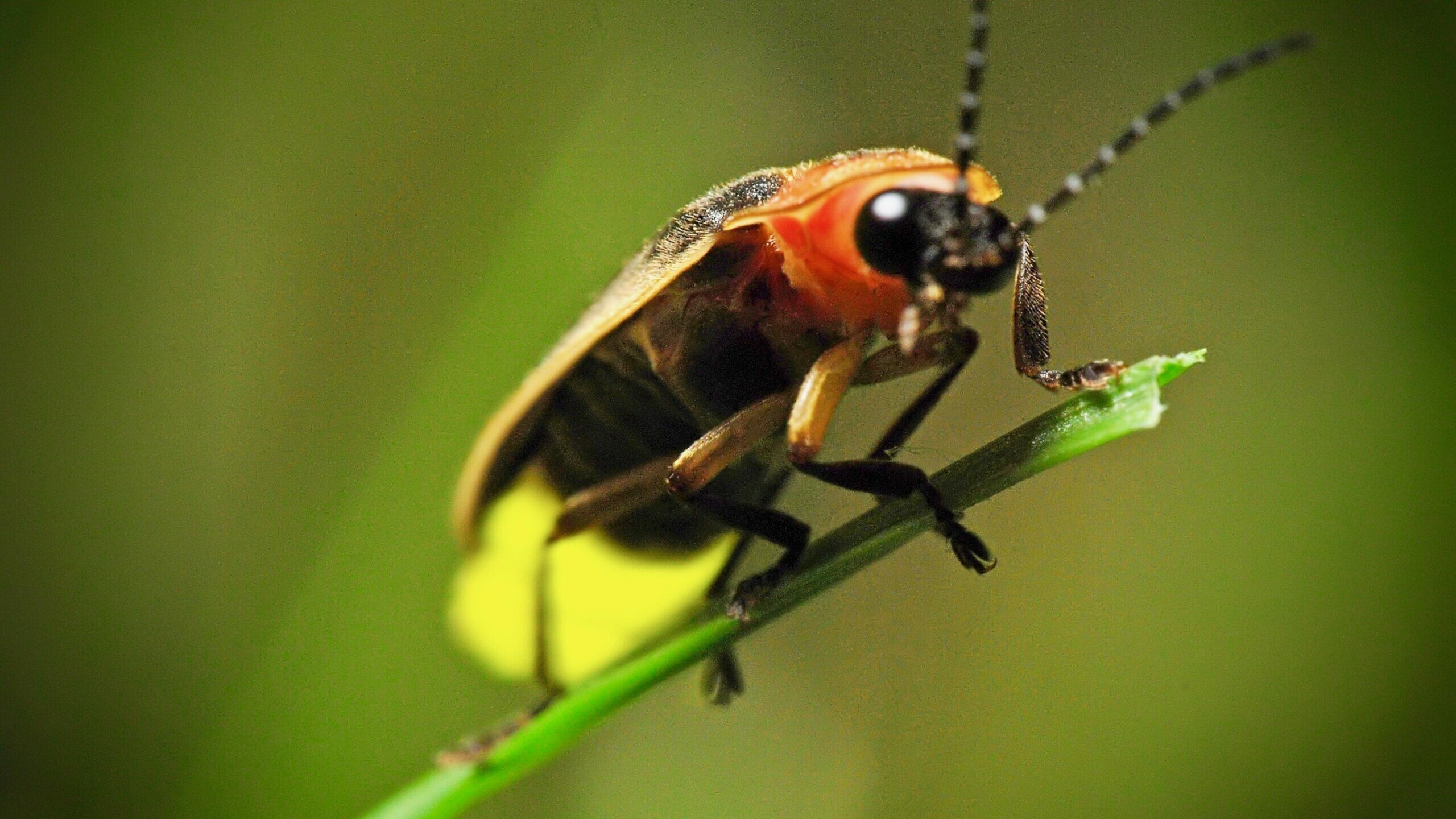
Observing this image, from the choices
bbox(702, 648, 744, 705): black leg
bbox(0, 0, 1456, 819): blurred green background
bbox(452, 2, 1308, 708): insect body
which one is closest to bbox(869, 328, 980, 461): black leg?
bbox(452, 2, 1308, 708): insect body

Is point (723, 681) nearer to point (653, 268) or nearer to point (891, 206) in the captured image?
point (653, 268)

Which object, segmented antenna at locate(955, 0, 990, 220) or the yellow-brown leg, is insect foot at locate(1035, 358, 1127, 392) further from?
the yellow-brown leg

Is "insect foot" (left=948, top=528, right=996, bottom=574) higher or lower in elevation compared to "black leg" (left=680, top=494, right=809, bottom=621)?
lower

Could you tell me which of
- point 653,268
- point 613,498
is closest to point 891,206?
point 653,268

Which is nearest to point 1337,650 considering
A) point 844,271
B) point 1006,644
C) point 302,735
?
point 1006,644

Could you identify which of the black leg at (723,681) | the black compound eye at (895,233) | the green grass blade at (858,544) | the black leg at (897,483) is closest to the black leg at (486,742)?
the green grass blade at (858,544)

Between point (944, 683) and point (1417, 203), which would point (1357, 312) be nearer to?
point (1417, 203)
